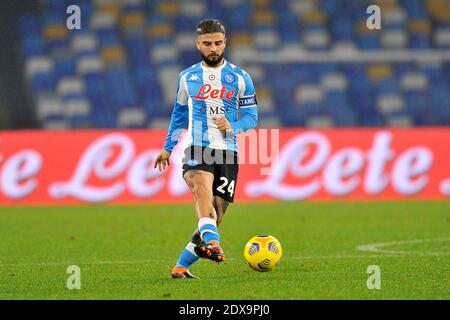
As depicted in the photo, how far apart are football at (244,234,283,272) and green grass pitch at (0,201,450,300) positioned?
10cm

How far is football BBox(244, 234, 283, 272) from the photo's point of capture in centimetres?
850

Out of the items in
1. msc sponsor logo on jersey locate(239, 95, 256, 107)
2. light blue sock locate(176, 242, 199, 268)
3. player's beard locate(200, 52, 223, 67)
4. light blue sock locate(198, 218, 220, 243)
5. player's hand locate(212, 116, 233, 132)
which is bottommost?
light blue sock locate(176, 242, 199, 268)

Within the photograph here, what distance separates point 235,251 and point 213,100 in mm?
2941

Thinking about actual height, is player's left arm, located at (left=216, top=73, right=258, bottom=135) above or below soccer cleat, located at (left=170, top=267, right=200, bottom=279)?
above

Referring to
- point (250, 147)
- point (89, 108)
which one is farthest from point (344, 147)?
point (89, 108)

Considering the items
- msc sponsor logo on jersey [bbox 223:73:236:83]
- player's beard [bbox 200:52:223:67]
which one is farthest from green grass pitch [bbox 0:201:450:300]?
player's beard [bbox 200:52:223:67]

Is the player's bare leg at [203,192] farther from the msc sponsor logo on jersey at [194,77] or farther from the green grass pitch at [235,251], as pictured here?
the msc sponsor logo on jersey at [194,77]

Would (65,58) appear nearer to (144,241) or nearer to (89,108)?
(89,108)

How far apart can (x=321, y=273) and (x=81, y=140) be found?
9.66 metres

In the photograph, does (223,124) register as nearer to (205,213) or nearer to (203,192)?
(203,192)

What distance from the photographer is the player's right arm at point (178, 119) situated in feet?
27.0

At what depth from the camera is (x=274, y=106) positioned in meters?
20.6

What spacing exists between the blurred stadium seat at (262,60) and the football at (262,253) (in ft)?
37.0

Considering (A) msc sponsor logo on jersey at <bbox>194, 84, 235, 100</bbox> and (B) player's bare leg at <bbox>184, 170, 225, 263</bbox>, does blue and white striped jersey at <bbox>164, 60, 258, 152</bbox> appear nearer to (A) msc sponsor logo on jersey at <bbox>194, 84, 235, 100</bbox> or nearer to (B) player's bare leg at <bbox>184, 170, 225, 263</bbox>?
(A) msc sponsor logo on jersey at <bbox>194, 84, 235, 100</bbox>
